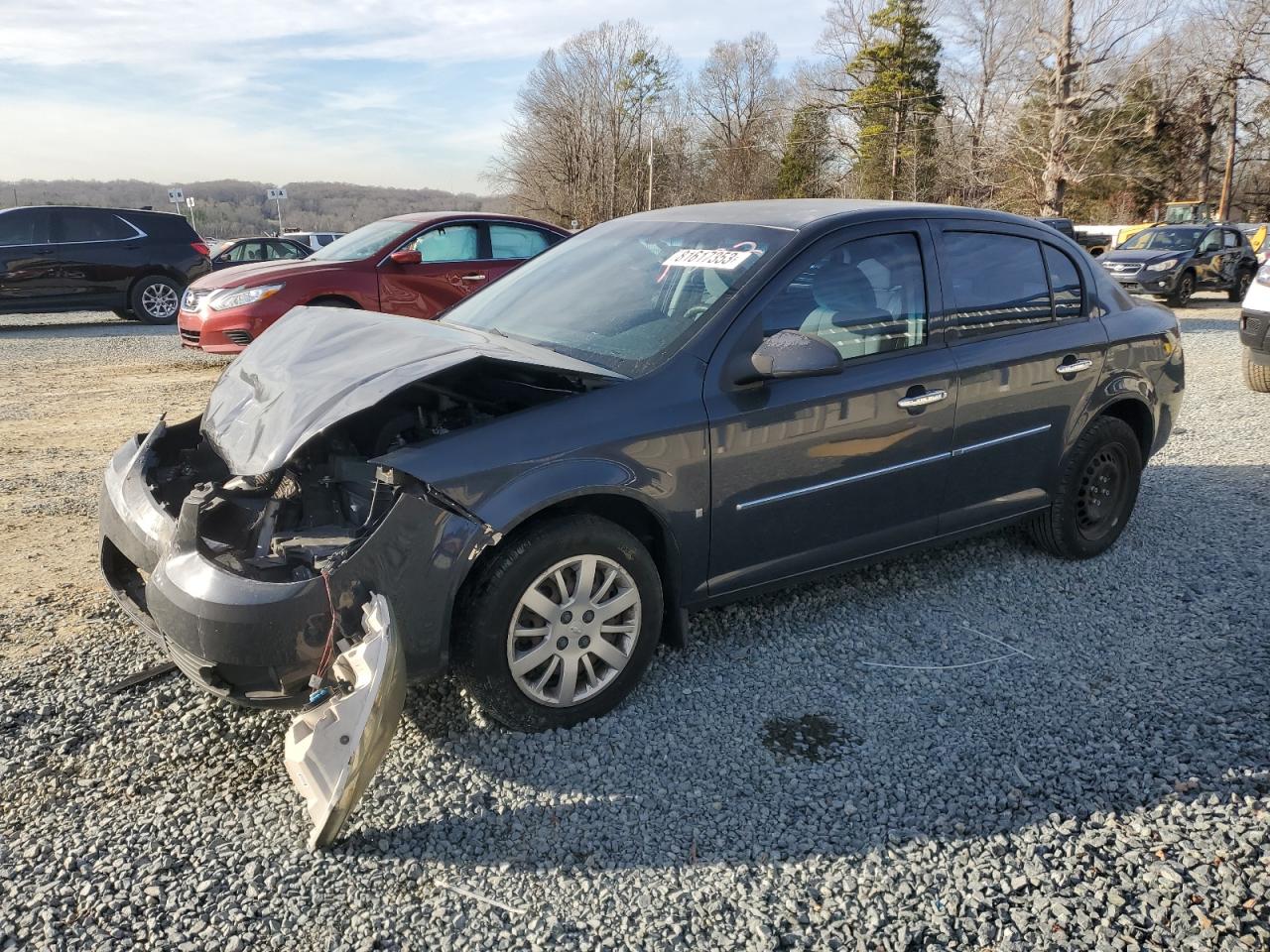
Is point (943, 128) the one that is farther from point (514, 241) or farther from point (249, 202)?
point (249, 202)

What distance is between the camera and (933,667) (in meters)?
3.62

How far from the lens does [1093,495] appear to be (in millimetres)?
4656

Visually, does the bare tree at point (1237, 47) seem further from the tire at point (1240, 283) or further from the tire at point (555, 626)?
the tire at point (555, 626)

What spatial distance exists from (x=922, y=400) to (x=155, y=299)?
46.0 feet

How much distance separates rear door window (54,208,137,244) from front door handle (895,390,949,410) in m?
13.9

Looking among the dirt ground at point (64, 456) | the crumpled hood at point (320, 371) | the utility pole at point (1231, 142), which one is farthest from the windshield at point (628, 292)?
the utility pole at point (1231, 142)

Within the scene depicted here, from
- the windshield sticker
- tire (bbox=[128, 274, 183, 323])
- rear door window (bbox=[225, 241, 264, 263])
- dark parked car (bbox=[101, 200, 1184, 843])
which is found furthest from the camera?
rear door window (bbox=[225, 241, 264, 263])

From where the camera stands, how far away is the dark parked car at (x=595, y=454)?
2691mm

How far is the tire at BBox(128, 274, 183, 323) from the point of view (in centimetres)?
1426

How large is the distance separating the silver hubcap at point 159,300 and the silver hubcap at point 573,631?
13.8 m

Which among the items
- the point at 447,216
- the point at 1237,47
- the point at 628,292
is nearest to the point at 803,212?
the point at 628,292

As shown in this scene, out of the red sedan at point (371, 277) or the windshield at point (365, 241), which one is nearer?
the red sedan at point (371, 277)

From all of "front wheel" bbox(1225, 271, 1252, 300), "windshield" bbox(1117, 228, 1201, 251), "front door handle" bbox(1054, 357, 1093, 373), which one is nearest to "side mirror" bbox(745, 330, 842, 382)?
"front door handle" bbox(1054, 357, 1093, 373)

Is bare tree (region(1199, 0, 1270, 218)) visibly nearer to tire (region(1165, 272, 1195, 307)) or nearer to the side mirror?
tire (region(1165, 272, 1195, 307))
